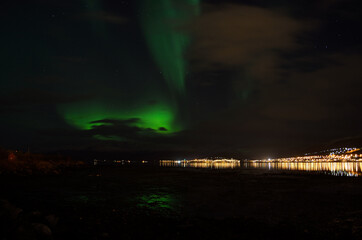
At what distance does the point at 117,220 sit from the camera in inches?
573

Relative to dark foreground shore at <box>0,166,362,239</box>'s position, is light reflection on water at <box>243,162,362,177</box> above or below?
below

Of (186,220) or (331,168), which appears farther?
(331,168)

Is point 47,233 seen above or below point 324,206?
above

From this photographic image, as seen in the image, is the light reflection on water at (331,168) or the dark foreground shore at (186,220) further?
the light reflection on water at (331,168)

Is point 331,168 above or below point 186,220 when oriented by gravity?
below

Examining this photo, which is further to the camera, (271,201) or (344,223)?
(271,201)

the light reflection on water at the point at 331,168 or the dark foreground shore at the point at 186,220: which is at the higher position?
the dark foreground shore at the point at 186,220

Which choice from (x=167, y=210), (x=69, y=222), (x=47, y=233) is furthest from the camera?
(x=167, y=210)

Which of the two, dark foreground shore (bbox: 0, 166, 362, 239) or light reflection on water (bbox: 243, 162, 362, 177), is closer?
dark foreground shore (bbox: 0, 166, 362, 239)

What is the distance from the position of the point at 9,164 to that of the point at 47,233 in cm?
5122

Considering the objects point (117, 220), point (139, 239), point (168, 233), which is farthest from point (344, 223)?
point (117, 220)

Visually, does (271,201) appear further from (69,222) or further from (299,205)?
(69,222)

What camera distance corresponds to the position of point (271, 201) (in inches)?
864

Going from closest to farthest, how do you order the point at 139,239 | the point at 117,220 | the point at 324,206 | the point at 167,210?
the point at 139,239 < the point at 117,220 < the point at 167,210 < the point at 324,206
